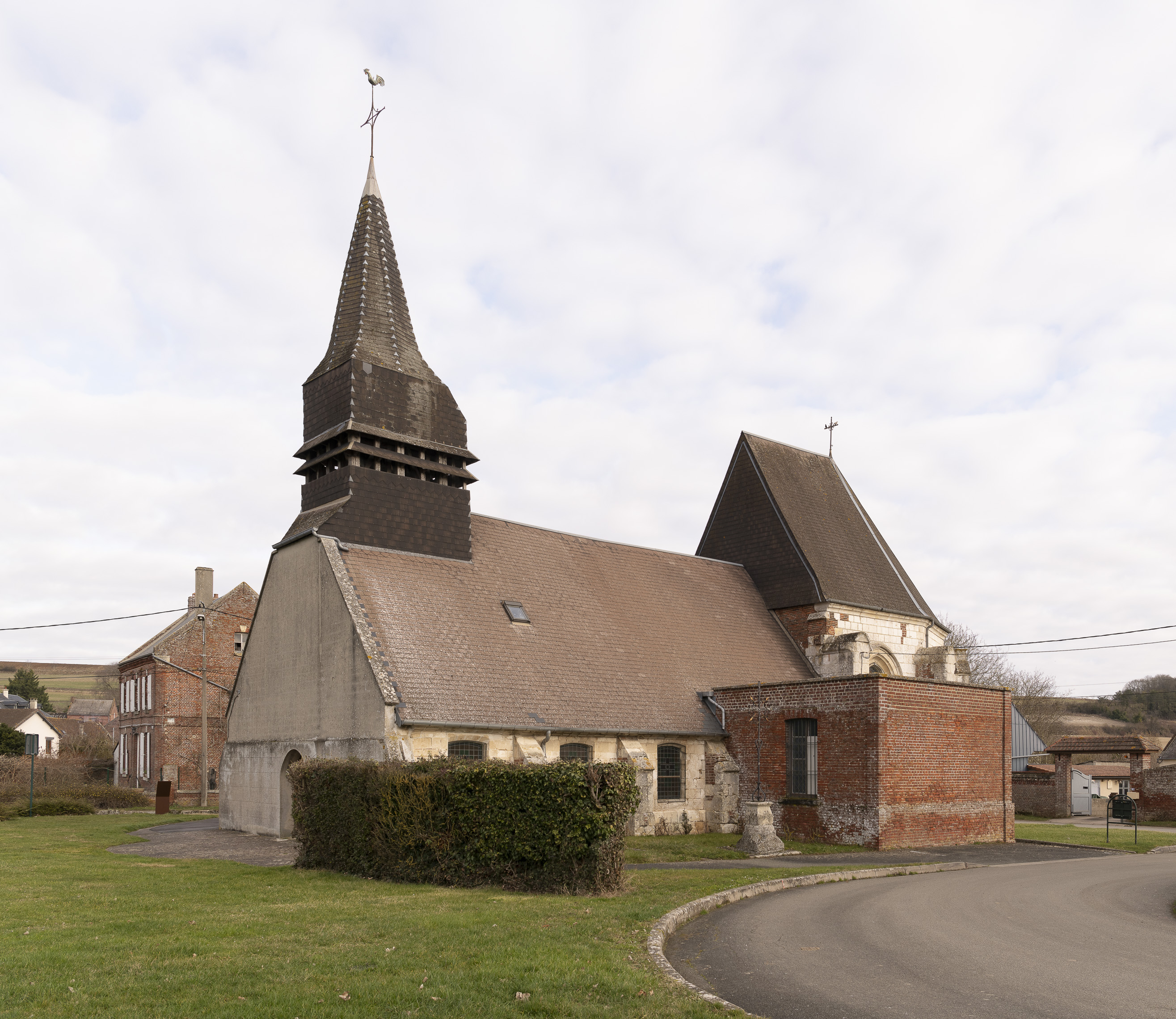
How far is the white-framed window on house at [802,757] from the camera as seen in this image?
21219 mm

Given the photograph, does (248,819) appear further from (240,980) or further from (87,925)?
(240,980)

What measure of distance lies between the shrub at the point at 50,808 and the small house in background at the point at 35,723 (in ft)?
151

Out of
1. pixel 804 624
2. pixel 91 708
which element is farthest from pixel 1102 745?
pixel 91 708

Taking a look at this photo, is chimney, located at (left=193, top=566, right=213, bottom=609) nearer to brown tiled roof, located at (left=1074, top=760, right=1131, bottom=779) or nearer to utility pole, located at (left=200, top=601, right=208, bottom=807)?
utility pole, located at (left=200, top=601, right=208, bottom=807)

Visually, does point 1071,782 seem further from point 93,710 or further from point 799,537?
point 93,710

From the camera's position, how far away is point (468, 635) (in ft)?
71.1

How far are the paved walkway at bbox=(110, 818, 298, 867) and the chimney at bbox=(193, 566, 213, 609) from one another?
2007 centimetres

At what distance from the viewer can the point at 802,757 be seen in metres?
21.5

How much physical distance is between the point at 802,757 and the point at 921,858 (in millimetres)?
3864

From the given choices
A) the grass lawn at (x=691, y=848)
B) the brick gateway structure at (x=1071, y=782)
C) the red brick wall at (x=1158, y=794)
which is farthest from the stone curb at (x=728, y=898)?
the brick gateway structure at (x=1071, y=782)

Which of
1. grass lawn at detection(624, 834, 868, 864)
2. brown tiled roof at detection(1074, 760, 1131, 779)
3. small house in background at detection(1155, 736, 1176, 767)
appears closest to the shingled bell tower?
grass lawn at detection(624, 834, 868, 864)

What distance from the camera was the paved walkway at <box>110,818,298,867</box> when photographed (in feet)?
56.1

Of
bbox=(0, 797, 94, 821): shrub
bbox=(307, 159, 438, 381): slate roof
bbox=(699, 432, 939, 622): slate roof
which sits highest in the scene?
bbox=(307, 159, 438, 381): slate roof

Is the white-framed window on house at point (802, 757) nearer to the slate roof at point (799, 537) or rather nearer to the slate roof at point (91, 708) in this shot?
the slate roof at point (799, 537)
